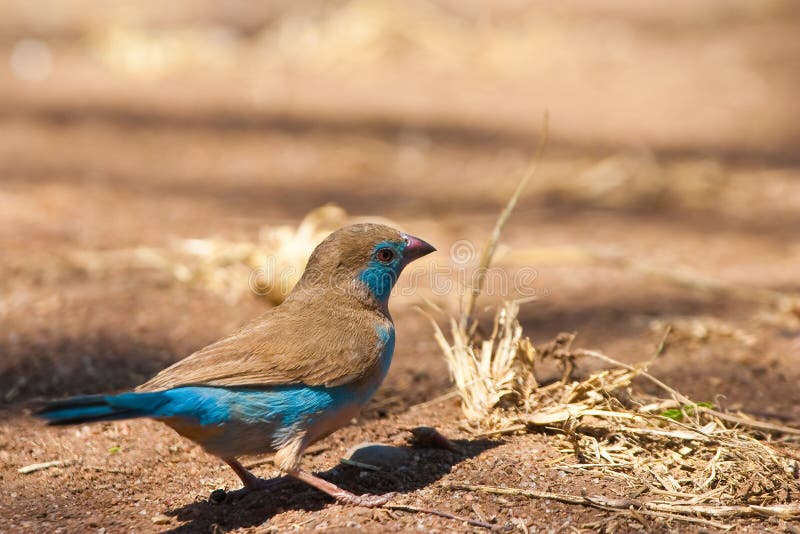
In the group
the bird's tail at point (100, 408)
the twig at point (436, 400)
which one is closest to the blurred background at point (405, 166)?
the twig at point (436, 400)

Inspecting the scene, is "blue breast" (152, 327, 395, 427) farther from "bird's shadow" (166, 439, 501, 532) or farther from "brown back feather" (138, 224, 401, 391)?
"bird's shadow" (166, 439, 501, 532)

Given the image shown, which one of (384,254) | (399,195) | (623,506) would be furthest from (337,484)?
(399,195)

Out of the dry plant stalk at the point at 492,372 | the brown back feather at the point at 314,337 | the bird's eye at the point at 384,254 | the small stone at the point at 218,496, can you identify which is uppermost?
the bird's eye at the point at 384,254

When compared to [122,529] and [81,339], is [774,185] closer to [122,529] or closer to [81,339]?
[81,339]

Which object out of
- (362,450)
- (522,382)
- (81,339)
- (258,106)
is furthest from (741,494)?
(258,106)

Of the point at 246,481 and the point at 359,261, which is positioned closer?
the point at 246,481

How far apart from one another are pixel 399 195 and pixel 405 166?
3.07 ft

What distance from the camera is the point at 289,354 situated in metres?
3.97

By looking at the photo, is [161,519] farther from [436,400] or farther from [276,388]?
[436,400]

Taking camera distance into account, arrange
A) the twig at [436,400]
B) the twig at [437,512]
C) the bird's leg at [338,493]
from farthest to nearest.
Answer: the twig at [436,400]
the bird's leg at [338,493]
the twig at [437,512]

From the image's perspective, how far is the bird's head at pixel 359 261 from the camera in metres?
4.46

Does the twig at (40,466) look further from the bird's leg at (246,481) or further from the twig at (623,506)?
the twig at (623,506)

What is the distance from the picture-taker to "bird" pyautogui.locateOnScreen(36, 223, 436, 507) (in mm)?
3688

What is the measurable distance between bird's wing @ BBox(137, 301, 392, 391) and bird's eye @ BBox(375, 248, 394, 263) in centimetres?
31
